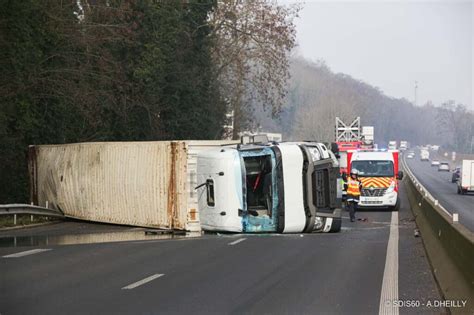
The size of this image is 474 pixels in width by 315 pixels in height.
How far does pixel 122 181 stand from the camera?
22.4 m

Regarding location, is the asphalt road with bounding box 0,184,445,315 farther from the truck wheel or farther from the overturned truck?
the truck wheel

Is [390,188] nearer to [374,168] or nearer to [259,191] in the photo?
[374,168]

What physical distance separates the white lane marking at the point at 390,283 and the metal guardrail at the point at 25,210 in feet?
37.3

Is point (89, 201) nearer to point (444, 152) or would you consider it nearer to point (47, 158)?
point (47, 158)

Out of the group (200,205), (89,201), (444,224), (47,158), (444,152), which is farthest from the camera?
(444,152)

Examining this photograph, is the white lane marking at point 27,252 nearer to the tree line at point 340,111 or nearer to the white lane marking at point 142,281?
the white lane marking at point 142,281

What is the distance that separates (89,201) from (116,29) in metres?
13.1

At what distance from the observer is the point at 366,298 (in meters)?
9.68

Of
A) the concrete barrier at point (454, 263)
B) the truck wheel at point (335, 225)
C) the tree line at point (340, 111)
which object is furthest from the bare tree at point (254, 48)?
the tree line at point (340, 111)

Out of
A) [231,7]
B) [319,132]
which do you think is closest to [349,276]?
[231,7]

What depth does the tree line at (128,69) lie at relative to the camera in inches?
1125

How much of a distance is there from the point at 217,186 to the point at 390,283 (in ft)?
26.2

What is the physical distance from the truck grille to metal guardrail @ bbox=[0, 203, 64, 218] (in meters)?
12.7

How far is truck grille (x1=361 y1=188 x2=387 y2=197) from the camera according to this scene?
31984mm
